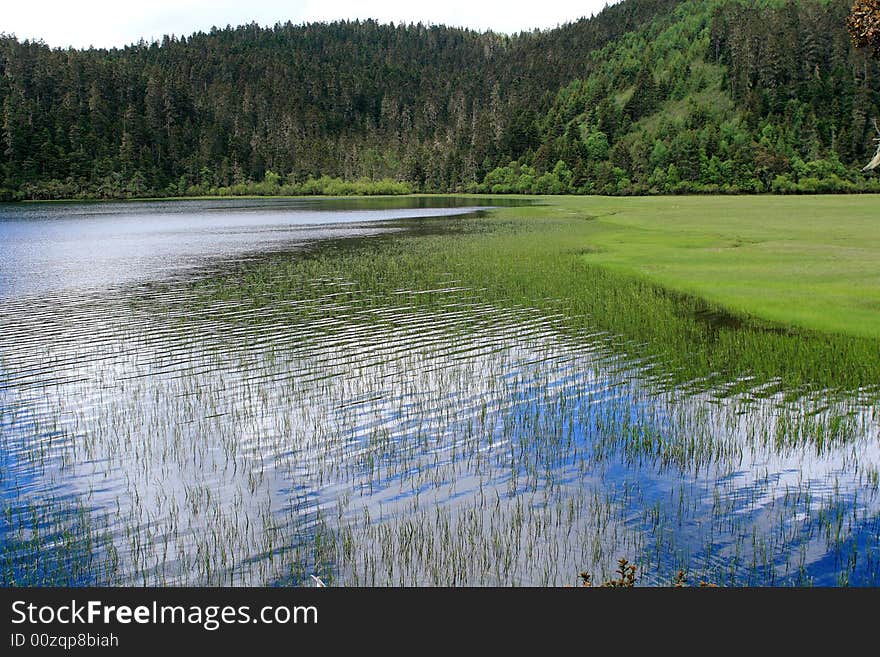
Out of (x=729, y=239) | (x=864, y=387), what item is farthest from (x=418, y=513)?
(x=729, y=239)

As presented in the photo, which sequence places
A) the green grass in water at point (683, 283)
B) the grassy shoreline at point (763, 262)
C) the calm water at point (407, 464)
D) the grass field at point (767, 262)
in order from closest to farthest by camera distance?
1. the calm water at point (407, 464)
2. the green grass in water at point (683, 283)
3. the grassy shoreline at point (763, 262)
4. the grass field at point (767, 262)

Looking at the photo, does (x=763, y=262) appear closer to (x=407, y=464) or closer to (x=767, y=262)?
(x=767, y=262)

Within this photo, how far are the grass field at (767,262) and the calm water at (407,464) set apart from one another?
31.6 feet

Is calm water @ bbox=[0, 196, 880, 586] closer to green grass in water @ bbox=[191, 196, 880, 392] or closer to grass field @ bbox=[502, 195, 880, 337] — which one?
green grass in water @ bbox=[191, 196, 880, 392]

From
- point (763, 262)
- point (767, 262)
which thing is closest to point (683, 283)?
point (763, 262)

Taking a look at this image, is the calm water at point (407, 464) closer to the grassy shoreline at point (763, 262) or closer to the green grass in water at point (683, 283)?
the green grass in water at point (683, 283)

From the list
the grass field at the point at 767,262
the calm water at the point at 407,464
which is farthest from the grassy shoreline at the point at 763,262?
the calm water at the point at 407,464

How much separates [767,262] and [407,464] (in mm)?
36146

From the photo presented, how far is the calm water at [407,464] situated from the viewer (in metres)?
11.7

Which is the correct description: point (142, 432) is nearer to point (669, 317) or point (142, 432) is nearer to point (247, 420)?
point (247, 420)

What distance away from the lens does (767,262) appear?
45469mm

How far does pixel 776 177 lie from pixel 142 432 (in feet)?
653

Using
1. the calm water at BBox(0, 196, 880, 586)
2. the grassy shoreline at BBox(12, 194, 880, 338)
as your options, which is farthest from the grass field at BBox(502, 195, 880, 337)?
the calm water at BBox(0, 196, 880, 586)

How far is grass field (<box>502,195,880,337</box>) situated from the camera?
102 feet
